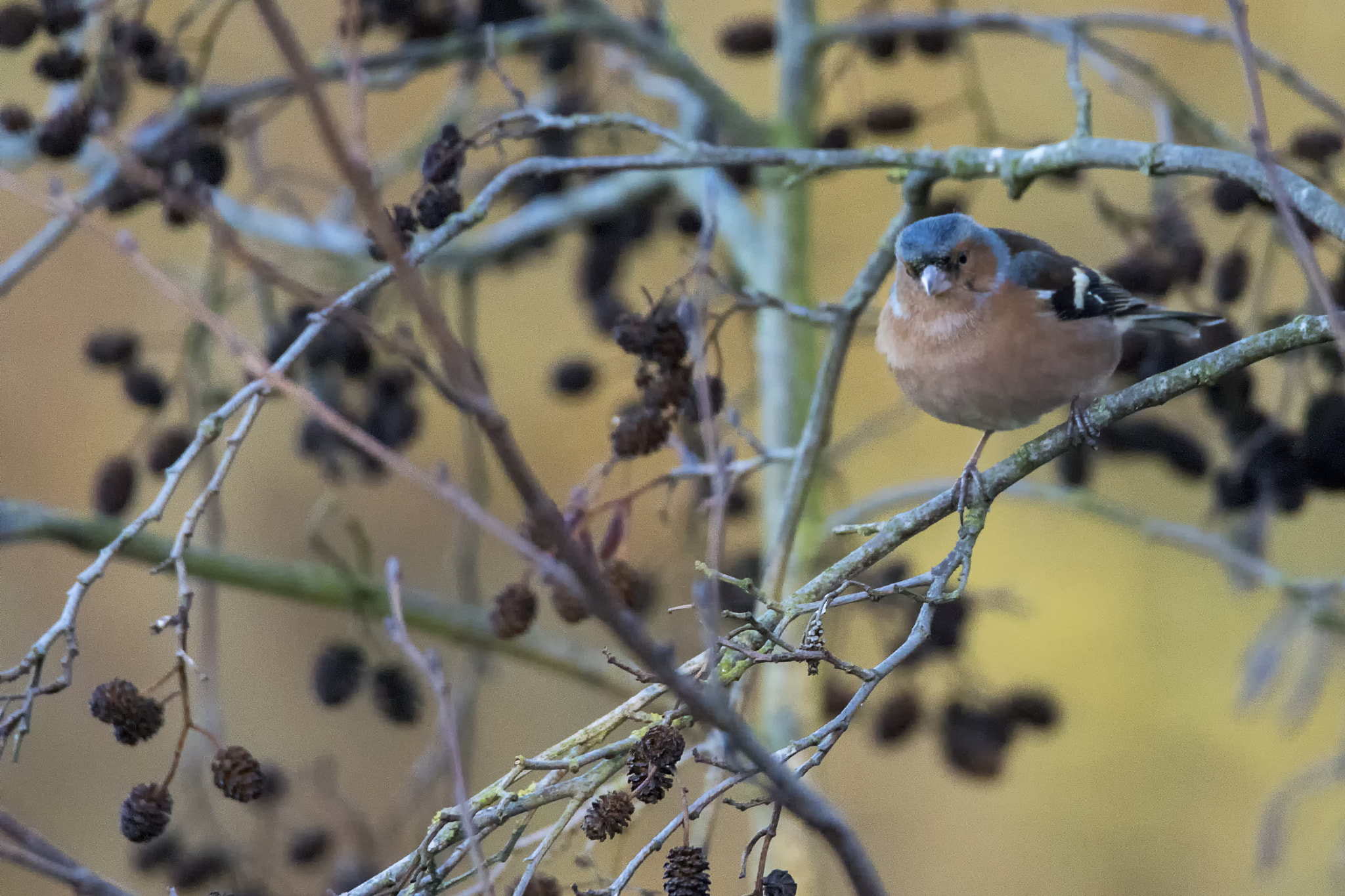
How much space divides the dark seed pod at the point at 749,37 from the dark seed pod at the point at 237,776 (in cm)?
157

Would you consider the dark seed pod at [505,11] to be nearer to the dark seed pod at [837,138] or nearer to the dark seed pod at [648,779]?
the dark seed pod at [837,138]

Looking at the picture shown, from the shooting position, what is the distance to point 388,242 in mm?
523

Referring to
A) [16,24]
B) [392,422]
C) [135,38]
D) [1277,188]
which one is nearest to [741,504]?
[392,422]

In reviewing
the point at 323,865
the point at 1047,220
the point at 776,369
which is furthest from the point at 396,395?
the point at 1047,220

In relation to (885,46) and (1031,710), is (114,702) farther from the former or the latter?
(885,46)

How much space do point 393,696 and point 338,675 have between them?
10 centimetres

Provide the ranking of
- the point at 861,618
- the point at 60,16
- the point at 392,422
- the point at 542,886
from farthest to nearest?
the point at 861,618 < the point at 392,422 < the point at 60,16 < the point at 542,886

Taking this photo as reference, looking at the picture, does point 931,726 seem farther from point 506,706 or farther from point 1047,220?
point 1047,220

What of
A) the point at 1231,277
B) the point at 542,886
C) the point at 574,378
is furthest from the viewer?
the point at 574,378

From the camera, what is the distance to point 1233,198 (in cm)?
147

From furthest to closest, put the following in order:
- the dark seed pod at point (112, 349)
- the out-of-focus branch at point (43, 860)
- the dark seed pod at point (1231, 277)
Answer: the dark seed pod at point (112, 349)
the dark seed pod at point (1231, 277)
the out-of-focus branch at point (43, 860)

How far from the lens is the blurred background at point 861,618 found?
3.34 meters

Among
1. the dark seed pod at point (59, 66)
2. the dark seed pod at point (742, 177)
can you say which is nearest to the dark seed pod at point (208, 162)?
the dark seed pod at point (59, 66)

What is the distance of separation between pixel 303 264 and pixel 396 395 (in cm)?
97
